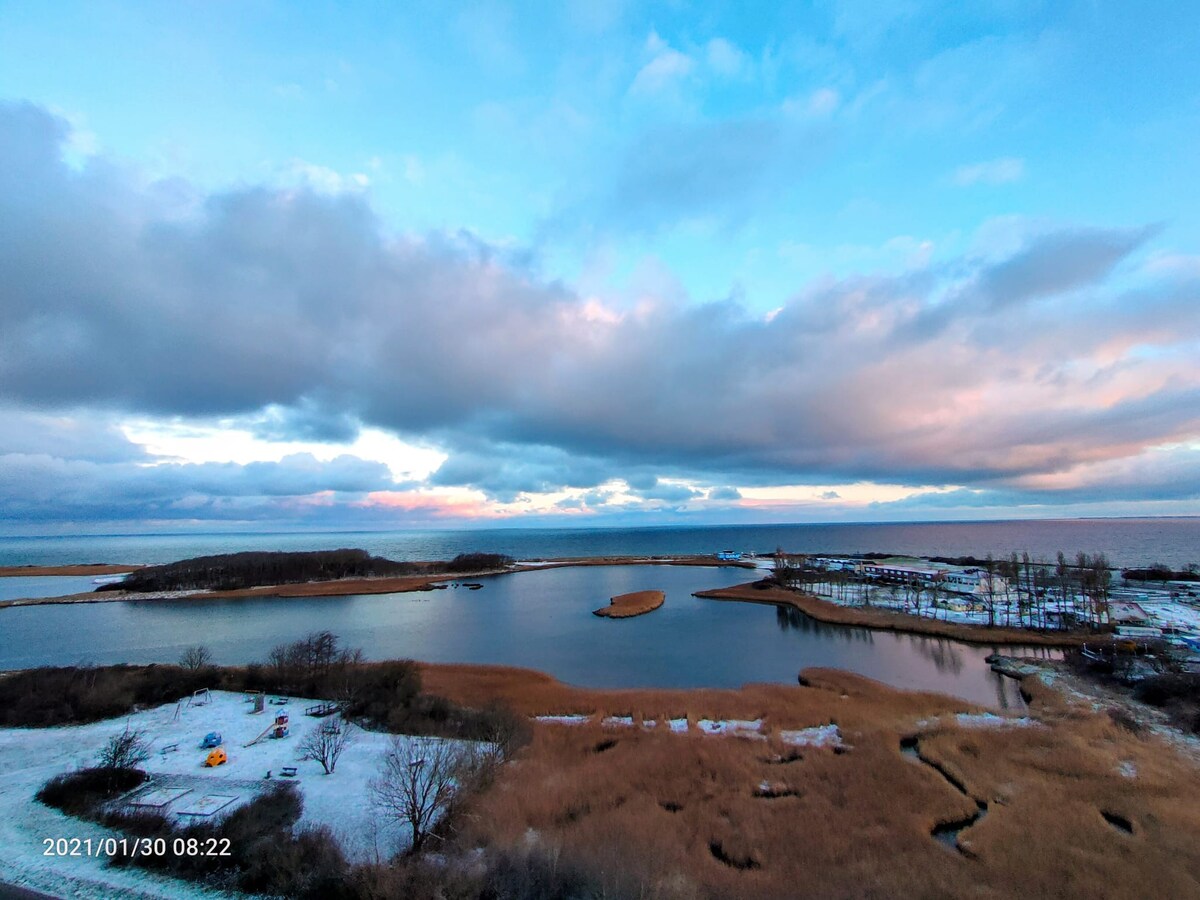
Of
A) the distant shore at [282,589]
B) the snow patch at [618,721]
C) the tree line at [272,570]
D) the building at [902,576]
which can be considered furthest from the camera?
the tree line at [272,570]

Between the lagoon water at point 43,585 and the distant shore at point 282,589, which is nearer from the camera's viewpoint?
the distant shore at point 282,589

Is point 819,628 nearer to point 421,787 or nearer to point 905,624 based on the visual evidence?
point 905,624

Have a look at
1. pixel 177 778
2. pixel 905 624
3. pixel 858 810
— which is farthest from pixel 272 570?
pixel 858 810

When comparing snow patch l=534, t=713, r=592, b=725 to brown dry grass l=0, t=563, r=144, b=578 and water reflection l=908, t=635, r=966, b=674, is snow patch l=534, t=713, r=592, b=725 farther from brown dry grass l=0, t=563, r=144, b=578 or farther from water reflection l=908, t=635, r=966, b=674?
brown dry grass l=0, t=563, r=144, b=578

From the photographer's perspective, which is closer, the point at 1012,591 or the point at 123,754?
the point at 123,754

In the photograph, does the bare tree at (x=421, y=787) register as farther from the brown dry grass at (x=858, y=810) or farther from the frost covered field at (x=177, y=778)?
the brown dry grass at (x=858, y=810)

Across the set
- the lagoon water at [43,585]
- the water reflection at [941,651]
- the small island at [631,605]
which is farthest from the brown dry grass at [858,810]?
the lagoon water at [43,585]

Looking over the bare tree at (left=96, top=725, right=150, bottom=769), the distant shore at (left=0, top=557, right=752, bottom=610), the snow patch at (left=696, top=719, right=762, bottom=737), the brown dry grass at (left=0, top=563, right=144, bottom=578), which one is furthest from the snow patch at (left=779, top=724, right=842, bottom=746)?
the brown dry grass at (left=0, top=563, right=144, bottom=578)
